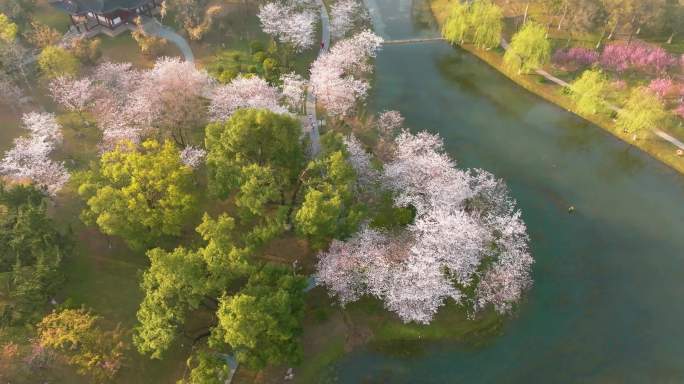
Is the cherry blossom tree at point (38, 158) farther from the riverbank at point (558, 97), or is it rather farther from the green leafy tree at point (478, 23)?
the riverbank at point (558, 97)

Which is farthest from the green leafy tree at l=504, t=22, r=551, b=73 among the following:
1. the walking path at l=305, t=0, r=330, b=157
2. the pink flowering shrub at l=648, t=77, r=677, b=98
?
the walking path at l=305, t=0, r=330, b=157

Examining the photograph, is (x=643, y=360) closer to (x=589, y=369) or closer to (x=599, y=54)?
(x=589, y=369)

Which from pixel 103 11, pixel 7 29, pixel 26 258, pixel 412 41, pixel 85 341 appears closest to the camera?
pixel 85 341

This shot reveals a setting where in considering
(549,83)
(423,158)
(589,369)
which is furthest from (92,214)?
(549,83)

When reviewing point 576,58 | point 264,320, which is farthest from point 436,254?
point 576,58

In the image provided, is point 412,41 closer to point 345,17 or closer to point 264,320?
point 345,17
